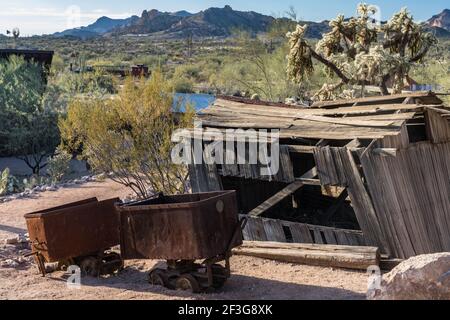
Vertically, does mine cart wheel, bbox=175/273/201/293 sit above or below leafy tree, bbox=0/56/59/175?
below

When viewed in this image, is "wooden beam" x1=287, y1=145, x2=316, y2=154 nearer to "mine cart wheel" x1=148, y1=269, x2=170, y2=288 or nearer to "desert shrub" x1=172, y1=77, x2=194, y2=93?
"mine cart wheel" x1=148, y1=269, x2=170, y2=288

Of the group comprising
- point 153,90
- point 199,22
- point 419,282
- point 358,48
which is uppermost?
point 199,22

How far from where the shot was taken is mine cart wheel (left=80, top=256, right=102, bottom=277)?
31.0 ft

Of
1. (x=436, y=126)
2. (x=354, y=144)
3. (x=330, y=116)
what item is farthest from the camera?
(x=330, y=116)

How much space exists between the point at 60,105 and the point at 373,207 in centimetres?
1936

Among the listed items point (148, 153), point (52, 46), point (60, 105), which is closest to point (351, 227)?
point (148, 153)

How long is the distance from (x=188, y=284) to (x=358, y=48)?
593 inches

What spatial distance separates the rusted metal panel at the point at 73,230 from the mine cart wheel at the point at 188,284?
4.57 feet

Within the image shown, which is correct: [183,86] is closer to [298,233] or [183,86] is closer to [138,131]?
[138,131]

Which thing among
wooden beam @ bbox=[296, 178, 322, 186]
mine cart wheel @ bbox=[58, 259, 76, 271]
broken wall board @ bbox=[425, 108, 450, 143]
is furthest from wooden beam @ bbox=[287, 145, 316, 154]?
mine cart wheel @ bbox=[58, 259, 76, 271]

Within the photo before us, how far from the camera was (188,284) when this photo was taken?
8344 mm

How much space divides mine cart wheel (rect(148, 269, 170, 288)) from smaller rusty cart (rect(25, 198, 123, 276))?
1.00m

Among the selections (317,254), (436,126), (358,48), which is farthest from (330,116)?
(358,48)
